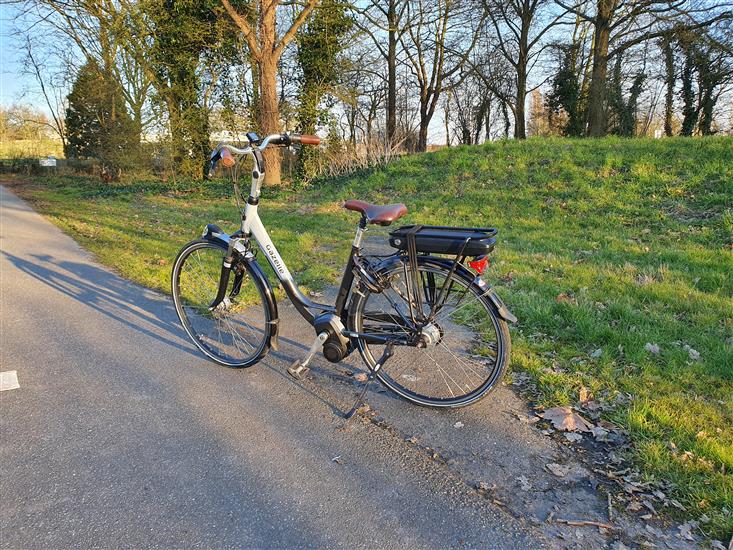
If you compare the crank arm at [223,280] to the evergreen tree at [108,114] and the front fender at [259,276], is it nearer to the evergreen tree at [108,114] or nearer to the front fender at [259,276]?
the front fender at [259,276]

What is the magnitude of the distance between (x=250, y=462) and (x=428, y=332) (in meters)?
1.23

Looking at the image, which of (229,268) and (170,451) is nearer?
(170,451)

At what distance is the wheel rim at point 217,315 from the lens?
138 inches

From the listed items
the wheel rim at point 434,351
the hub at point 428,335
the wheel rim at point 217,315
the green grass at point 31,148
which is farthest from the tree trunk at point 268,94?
the green grass at point 31,148

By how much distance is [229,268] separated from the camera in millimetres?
3412

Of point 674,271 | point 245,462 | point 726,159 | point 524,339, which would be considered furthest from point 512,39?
point 245,462

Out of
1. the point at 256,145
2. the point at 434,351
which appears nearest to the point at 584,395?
the point at 434,351

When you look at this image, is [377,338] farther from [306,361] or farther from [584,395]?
[584,395]

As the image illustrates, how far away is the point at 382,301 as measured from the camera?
295 centimetres

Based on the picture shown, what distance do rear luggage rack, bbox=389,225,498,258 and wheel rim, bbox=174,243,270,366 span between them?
45.8 inches

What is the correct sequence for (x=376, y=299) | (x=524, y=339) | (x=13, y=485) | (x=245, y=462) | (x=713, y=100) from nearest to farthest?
(x=13, y=485)
(x=245, y=462)
(x=376, y=299)
(x=524, y=339)
(x=713, y=100)

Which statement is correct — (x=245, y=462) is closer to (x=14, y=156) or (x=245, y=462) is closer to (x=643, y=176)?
(x=643, y=176)

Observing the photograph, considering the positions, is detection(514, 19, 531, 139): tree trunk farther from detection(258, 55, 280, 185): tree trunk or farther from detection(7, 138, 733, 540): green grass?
detection(258, 55, 280, 185): tree trunk

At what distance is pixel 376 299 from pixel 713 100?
27.8m
